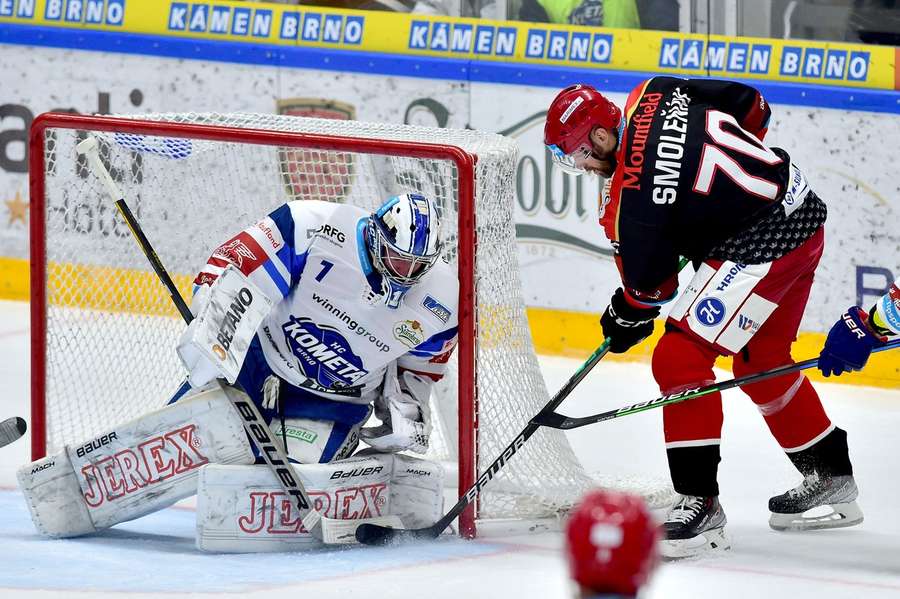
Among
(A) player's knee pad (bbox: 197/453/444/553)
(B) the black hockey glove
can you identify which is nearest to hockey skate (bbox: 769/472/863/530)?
(B) the black hockey glove

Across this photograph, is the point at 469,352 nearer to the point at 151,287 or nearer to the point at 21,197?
the point at 151,287

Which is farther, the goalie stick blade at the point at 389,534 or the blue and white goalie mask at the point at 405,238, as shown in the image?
the goalie stick blade at the point at 389,534

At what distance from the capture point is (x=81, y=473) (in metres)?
3.43

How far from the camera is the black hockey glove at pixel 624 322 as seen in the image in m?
3.30

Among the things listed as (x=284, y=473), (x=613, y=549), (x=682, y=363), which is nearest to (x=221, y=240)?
(x=284, y=473)

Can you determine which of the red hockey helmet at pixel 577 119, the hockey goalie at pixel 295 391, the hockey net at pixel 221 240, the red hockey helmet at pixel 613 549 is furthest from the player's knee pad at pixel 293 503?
the red hockey helmet at pixel 613 549

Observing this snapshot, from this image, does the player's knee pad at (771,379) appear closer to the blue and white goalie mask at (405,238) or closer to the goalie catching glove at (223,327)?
the blue and white goalie mask at (405,238)

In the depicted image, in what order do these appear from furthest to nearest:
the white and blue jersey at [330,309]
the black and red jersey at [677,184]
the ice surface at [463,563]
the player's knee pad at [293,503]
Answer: the white and blue jersey at [330,309] → the player's knee pad at [293,503] → the black and red jersey at [677,184] → the ice surface at [463,563]

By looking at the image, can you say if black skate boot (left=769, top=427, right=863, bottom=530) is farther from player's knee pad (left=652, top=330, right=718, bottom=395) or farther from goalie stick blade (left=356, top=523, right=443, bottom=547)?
goalie stick blade (left=356, top=523, right=443, bottom=547)

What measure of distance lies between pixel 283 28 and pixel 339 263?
2.86 meters

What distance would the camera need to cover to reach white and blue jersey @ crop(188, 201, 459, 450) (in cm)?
337

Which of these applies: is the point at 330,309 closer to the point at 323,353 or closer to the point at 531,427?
the point at 323,353

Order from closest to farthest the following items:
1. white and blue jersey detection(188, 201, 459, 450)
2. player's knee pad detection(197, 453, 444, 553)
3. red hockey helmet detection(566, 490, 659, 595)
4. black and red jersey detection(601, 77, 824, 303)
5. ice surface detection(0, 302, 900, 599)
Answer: red hockey helmet detection(566, 490, 659, 595), ice surface detection(0, 302, 900, 599), black and red jersey detection(601, 77, 824, 303), player's knee pad detection(197, 453, 444, 553), white and blue jersey detection(188, 201, 459, 450)

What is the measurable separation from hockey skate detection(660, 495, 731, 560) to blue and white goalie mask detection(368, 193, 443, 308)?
2.48 feet
